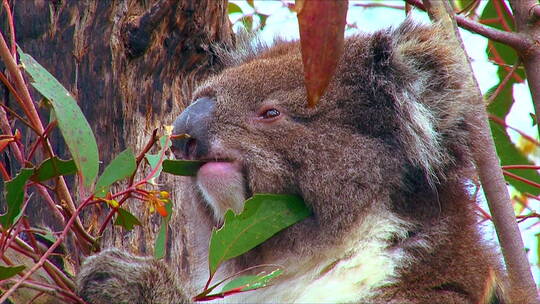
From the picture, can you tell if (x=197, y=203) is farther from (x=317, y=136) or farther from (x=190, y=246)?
(x=317, y=136)

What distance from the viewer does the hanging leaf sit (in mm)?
1499

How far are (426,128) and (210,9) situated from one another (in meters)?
1.20

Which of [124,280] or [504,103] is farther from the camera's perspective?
[504,103]

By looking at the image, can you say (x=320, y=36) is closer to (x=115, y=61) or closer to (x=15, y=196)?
(x=15, y=196)

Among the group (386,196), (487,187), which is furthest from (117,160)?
(487,187)

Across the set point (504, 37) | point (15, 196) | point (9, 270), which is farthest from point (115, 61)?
point (504, 37)

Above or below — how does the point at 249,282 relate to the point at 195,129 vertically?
below

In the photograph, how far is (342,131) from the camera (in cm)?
272

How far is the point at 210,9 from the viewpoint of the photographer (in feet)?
11.0

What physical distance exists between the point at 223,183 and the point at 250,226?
35 cm

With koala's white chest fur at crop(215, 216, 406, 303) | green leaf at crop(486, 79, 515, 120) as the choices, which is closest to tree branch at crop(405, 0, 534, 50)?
koala's white chest fur at crop(215, 216, 406, 303)

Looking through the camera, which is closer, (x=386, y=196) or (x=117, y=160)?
(x=117, y=160)

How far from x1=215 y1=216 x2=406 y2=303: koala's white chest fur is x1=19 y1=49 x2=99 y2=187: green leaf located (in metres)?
0.95

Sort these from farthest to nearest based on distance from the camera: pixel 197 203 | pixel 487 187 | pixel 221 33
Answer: pixel 221 33 < pixel 197 203 < pixel 487 187
